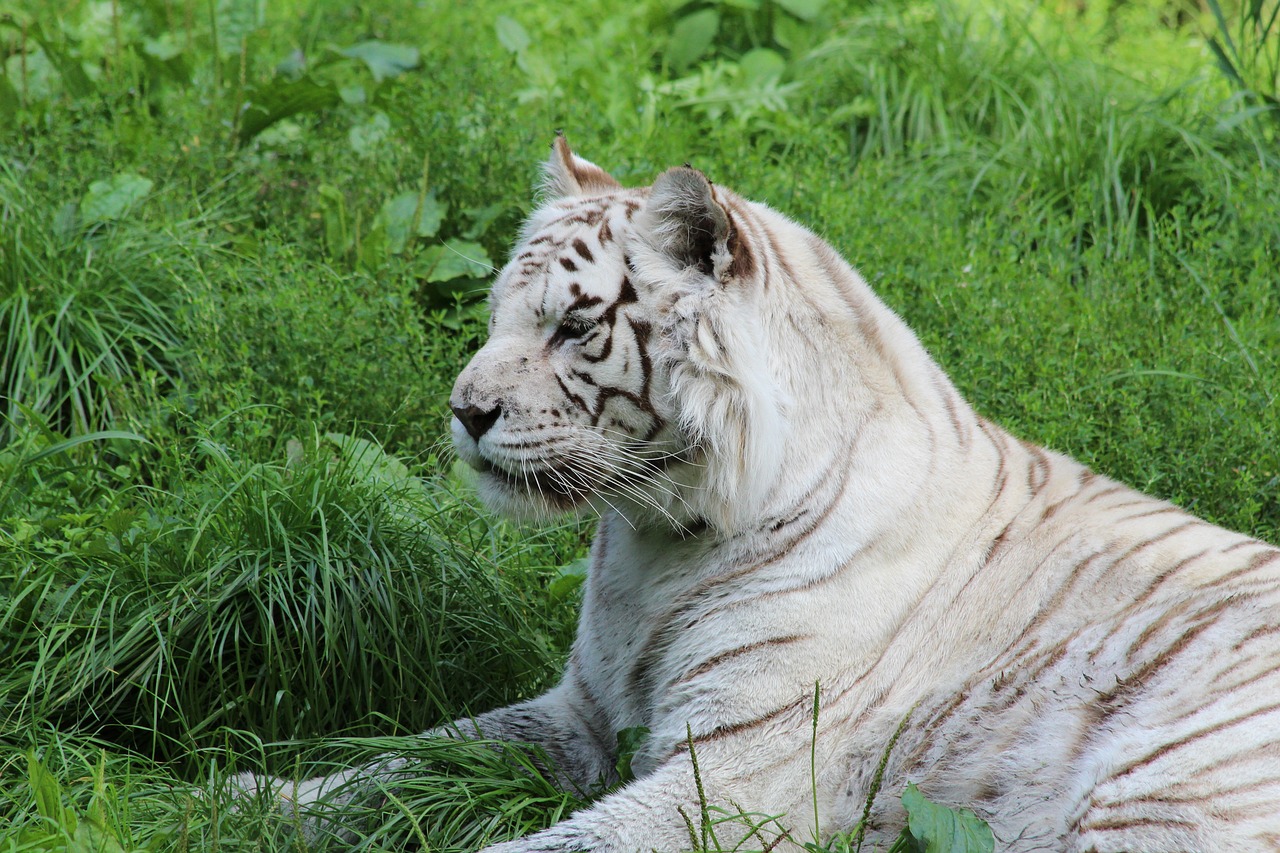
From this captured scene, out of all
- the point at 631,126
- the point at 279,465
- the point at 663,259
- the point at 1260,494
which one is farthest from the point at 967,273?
the point at 279,465

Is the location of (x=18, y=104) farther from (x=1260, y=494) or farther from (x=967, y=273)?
(x=1260, y=494)

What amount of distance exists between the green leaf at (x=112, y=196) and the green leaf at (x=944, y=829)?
3799 mm

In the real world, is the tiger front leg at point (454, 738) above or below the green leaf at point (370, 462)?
below

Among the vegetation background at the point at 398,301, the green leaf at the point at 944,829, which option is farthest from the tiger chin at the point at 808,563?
the vegetation background at the point at 398,301

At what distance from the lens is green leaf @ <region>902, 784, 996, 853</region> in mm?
2365

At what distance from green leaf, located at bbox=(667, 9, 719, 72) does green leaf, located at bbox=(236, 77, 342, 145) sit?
2169 millimetres

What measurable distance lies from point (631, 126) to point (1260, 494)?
3.19 meters

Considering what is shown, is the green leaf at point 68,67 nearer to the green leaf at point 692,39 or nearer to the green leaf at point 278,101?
the green leaf at point 278,101

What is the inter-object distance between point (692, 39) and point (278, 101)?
252 cm

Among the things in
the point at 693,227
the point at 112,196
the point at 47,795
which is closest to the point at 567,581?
the point at 693,227

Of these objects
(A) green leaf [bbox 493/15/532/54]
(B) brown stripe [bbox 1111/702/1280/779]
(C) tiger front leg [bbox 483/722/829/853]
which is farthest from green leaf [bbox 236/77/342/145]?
(B) brown stripe [bbox 1111/702/1280/779]

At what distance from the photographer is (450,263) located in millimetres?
4965

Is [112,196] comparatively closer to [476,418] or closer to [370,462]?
[370,462]

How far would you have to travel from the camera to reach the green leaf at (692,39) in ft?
22.4
